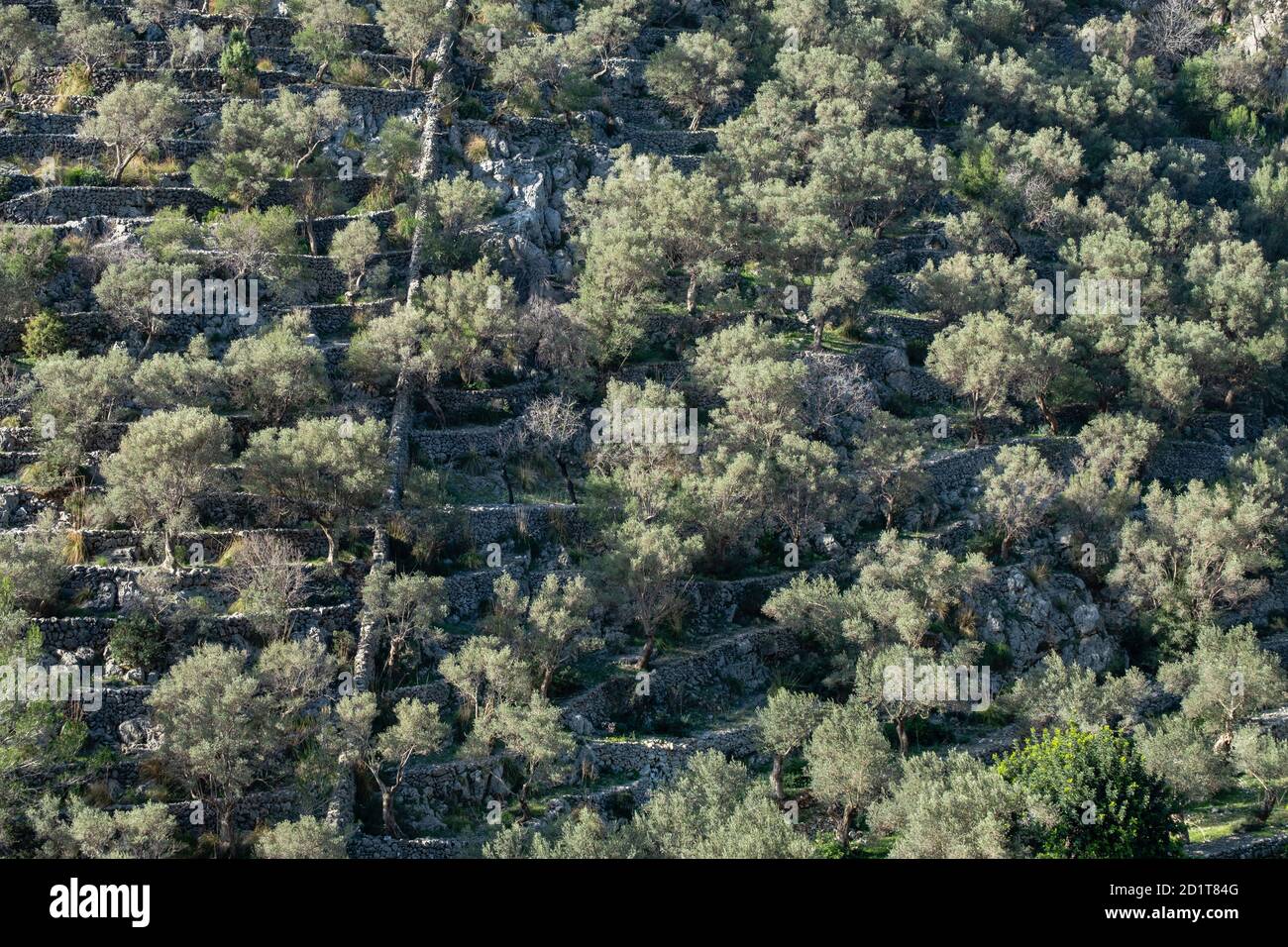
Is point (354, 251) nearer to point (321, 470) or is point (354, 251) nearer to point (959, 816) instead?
point (321, 470)

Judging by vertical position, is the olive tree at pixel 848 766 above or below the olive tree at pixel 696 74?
below

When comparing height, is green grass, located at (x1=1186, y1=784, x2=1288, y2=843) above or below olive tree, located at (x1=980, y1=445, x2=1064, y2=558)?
below

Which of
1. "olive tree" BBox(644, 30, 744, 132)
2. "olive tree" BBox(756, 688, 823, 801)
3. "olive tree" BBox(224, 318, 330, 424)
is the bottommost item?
"olive tree" BBox(756, 688, 823, 801)

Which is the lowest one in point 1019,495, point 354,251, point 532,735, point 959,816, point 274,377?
point 959,816

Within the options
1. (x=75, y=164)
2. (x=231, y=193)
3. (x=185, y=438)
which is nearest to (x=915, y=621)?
(x=185, y=438)

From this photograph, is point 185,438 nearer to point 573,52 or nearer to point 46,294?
point 46,294

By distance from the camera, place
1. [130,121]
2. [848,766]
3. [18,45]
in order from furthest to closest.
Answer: [18,45], [130,121], [848,766]

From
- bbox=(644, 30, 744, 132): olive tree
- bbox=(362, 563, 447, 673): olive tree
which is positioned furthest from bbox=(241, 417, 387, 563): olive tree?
bbox=(644, 30, 744, 132): olive tree

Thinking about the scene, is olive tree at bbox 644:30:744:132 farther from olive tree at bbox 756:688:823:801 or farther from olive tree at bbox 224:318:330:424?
olive tree at bbox 756:688:823:801

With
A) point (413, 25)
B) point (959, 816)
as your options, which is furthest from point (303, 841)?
point (413, 25)

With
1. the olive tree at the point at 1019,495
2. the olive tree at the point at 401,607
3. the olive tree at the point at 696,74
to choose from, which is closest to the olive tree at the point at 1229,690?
the olive tree at the point at 1019,495

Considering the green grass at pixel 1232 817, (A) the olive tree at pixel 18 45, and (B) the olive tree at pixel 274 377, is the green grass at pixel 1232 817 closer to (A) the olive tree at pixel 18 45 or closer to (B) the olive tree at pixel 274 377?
(B) the olive tree at pixel 274 377
